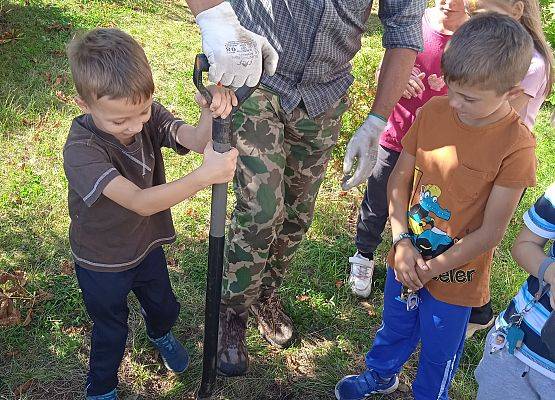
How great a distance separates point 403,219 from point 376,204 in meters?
0.96

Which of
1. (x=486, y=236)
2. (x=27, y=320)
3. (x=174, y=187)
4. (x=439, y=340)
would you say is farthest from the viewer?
(x=27, y=320)

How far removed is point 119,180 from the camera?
205cm

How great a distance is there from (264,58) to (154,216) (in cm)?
79

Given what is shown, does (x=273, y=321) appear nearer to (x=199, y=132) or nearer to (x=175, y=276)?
(x=175, y=276)

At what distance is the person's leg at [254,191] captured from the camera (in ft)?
8.30

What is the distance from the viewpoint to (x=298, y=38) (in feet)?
8.31

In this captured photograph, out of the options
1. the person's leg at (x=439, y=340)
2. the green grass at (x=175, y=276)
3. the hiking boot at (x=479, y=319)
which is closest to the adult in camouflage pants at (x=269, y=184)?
the green grass at (x=175, y=276)

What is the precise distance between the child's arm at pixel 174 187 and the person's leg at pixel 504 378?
1070 mm

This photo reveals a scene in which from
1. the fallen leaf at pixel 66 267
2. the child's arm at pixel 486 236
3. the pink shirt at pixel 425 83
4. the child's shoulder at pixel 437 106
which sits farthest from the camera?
the fallen leaf at pixel 66 267

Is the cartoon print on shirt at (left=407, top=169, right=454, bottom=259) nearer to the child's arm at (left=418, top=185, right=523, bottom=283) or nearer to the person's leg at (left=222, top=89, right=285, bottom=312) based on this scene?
the child's arm at (left=418, top=185, right=523, bottom=283)

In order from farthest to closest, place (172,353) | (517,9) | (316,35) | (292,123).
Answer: (172,353) → (517,9) → (292,123) → (316,35)

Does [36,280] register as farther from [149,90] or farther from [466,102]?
[466,102]

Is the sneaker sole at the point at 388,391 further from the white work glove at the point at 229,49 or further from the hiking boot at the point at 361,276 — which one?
the white work glove at the point at 229,49

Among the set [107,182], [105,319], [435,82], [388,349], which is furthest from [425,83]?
[105,319]
